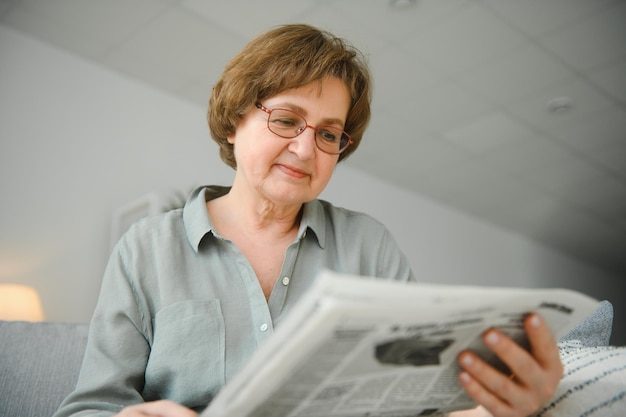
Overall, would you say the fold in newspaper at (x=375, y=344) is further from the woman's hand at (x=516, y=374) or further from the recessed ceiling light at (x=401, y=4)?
the recessed ceiling light at (x=401, y=4)

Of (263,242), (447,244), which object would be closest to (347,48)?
(263,242)

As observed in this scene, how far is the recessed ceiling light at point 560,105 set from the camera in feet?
12.8

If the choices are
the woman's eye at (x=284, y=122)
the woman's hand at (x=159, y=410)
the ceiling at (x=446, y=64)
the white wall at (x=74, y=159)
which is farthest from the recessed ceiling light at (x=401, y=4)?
the woman's hand at (x=159, y=410)

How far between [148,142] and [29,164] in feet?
2.49

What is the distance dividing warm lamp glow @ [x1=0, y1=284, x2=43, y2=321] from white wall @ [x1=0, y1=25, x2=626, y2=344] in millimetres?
48

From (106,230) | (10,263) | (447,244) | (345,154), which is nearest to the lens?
(345,154)

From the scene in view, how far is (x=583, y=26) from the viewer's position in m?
3.14

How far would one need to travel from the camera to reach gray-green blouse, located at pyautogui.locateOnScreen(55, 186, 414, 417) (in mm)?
893

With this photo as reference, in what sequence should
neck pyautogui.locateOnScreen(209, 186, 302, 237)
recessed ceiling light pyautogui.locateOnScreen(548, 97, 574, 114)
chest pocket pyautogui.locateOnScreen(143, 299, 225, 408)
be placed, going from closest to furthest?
chest pocket pyautogui.locateOnScreen(143, 299, 225, 408) < neck pyautogui.locateOnScreen(209, 186, 302, 237) < recessed ceiling light pyautogui.locateOnScreen(548, 97, 574, 114)

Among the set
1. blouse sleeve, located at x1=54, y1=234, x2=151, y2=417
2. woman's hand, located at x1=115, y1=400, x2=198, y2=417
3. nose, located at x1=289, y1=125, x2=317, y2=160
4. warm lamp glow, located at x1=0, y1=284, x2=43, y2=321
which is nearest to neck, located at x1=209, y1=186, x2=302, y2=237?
nose, located at x1=289, y1=125, x2=317, y2=160

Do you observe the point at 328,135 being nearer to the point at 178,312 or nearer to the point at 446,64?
the point at 178,312

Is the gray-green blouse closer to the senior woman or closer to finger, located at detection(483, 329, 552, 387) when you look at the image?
the senior woman

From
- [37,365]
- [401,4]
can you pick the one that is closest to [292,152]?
[37,365]

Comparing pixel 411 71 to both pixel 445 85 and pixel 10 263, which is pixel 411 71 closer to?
pixel 445 85
